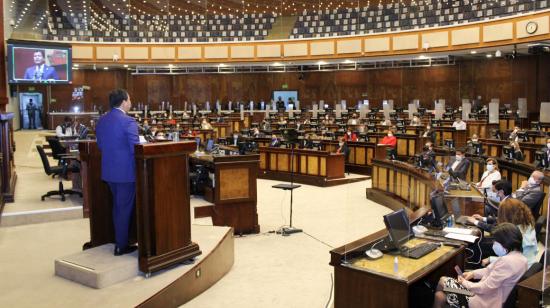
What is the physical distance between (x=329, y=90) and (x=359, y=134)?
11038 mm

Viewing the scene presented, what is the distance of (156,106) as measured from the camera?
85.0 feet

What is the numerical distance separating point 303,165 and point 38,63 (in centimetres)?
705

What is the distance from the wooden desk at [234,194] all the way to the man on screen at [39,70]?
283 inches

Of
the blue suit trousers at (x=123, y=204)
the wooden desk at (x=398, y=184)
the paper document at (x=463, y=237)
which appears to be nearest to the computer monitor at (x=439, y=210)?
the paper document at (x=463, y=237)

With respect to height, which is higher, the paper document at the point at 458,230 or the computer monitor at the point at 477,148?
the computer monitor at the point at 477,148

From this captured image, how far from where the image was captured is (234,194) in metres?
7.71

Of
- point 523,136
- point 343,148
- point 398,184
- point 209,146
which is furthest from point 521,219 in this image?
point 523,136

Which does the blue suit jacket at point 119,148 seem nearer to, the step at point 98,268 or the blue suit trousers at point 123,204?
the blue suit trousers at point 123,204

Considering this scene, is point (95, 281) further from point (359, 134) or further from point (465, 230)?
point (359, 134)

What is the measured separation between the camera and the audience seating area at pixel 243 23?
62.6 feet

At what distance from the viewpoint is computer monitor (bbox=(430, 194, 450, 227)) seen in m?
4.88

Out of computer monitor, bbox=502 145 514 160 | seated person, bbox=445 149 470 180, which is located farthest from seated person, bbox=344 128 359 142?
seated person, bbox=445 149 470 180

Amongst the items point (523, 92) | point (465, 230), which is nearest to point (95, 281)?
point (465, 230)

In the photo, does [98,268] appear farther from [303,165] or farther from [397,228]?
[303,165]
